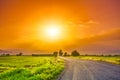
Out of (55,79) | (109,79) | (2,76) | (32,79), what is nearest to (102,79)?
(109,79)

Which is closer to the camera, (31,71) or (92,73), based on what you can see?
(92,73)

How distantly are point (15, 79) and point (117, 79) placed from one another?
10522mm

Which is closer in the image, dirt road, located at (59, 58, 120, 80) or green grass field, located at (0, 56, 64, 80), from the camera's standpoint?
dirt road, located at (59, 58, 120, 80)

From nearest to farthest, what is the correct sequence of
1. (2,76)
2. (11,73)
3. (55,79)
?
(55,79) → (2,76) → (11,73)

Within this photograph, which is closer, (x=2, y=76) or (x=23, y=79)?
(x=23, y=79)

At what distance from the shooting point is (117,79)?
2639 cm

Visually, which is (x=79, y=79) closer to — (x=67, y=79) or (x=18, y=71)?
(x=67, y=79)

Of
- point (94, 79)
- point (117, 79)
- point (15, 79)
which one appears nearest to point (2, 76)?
point (15, 79)

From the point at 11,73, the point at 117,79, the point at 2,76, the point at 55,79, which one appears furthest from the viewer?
the point at 11,73

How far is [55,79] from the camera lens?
93.2 feet

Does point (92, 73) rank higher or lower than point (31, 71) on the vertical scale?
lower

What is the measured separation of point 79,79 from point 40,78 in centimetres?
451

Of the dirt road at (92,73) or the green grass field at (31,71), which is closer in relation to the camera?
the dirt road at (92,73)

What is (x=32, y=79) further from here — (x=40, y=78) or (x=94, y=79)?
(x=94, y=79)
